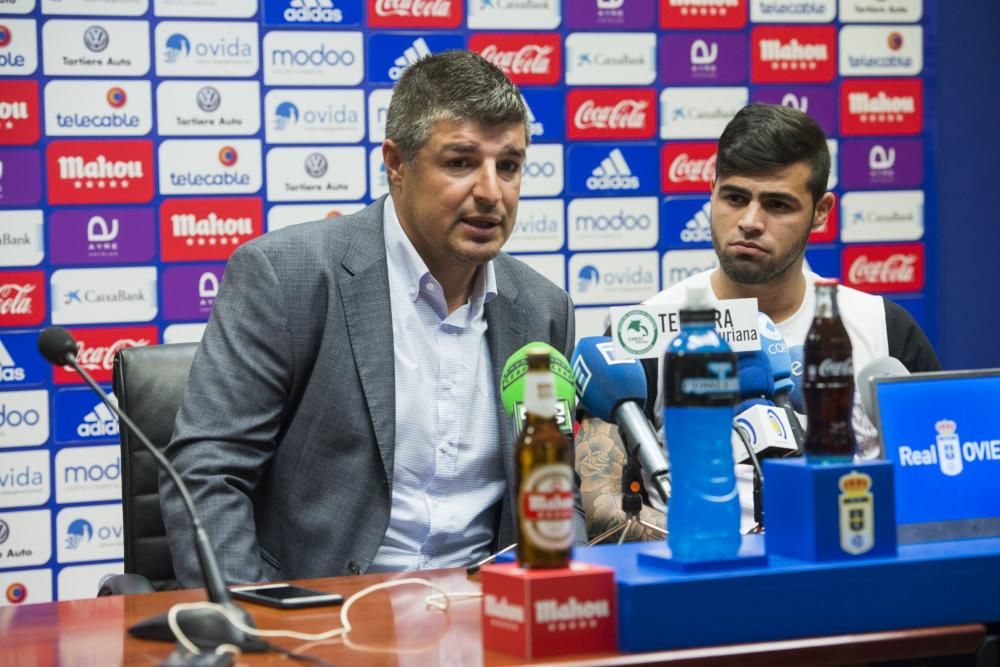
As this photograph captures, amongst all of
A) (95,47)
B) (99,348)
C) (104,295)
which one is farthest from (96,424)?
(95,47)

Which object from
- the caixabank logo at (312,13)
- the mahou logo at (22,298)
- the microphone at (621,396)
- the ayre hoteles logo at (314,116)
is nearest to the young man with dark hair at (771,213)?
the microphone at (621,396)

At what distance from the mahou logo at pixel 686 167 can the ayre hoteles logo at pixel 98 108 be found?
174cm

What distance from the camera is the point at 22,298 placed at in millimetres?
3939

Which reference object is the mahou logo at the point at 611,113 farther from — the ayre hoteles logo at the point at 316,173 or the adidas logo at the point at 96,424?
the adidas logo at the point at 96,424

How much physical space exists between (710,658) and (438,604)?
1.34 ft

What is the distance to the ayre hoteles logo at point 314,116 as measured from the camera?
4117mm

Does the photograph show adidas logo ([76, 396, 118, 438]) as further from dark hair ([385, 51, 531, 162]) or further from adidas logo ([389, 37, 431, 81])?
dark hair ([385, 51, 531, 162])

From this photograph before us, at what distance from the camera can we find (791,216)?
2.96 m

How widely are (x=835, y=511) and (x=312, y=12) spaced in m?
3.07

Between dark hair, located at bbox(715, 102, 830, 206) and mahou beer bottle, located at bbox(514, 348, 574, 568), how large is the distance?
1.68 meters

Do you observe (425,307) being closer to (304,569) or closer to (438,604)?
(304,569)

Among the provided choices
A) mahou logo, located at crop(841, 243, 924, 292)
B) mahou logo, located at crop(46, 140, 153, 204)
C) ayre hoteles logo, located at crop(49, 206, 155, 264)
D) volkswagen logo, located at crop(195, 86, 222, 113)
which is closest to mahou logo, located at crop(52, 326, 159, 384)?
ayre hoteles logo, located at crop(49, 206, 155, 264)

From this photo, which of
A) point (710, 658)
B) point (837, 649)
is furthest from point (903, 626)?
point (710, 658)

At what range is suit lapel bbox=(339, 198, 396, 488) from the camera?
2.35m
